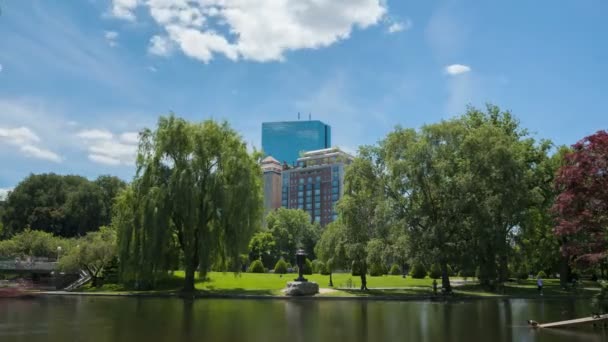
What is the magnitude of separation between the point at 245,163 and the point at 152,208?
7108mm

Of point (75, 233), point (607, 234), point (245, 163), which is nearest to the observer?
point (607, 234)

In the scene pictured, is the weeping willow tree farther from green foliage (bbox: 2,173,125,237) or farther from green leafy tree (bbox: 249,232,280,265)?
green leafy tree (bbox: 249,232,280,265)

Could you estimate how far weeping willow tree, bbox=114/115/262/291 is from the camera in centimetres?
3459

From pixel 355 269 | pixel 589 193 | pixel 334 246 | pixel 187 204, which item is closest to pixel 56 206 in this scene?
pixel 355 269

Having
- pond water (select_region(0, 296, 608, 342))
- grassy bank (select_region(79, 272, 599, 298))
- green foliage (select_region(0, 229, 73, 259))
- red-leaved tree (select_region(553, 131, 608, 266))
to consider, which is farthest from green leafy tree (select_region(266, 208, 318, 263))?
red-leaved tree (select_region(553, 131, 608, 266))

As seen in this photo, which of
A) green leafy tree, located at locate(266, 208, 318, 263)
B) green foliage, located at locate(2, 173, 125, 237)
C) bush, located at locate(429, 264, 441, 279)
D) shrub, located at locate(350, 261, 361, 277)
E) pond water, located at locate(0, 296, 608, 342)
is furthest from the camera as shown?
green leafy tree, located at locate(266, 208, 318, 263)

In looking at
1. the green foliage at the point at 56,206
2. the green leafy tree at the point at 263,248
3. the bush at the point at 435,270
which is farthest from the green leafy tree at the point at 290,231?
the bush at the point at 435,270

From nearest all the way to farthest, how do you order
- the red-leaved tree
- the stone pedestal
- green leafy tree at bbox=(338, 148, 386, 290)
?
the red-leaved tree < the stone pedestal < green leafy tree at bbox=(338, 148, 386, 290)

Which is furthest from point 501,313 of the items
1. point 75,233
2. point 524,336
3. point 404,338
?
point 75,233

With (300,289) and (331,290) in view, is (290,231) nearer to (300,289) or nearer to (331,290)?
(331,290)

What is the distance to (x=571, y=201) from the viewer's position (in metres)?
18.4

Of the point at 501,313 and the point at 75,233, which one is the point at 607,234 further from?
the point at 75,233

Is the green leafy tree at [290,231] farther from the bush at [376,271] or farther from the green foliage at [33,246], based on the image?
the green foliage at [33,246]

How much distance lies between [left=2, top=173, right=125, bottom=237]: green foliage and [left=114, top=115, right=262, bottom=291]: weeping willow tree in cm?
4205
